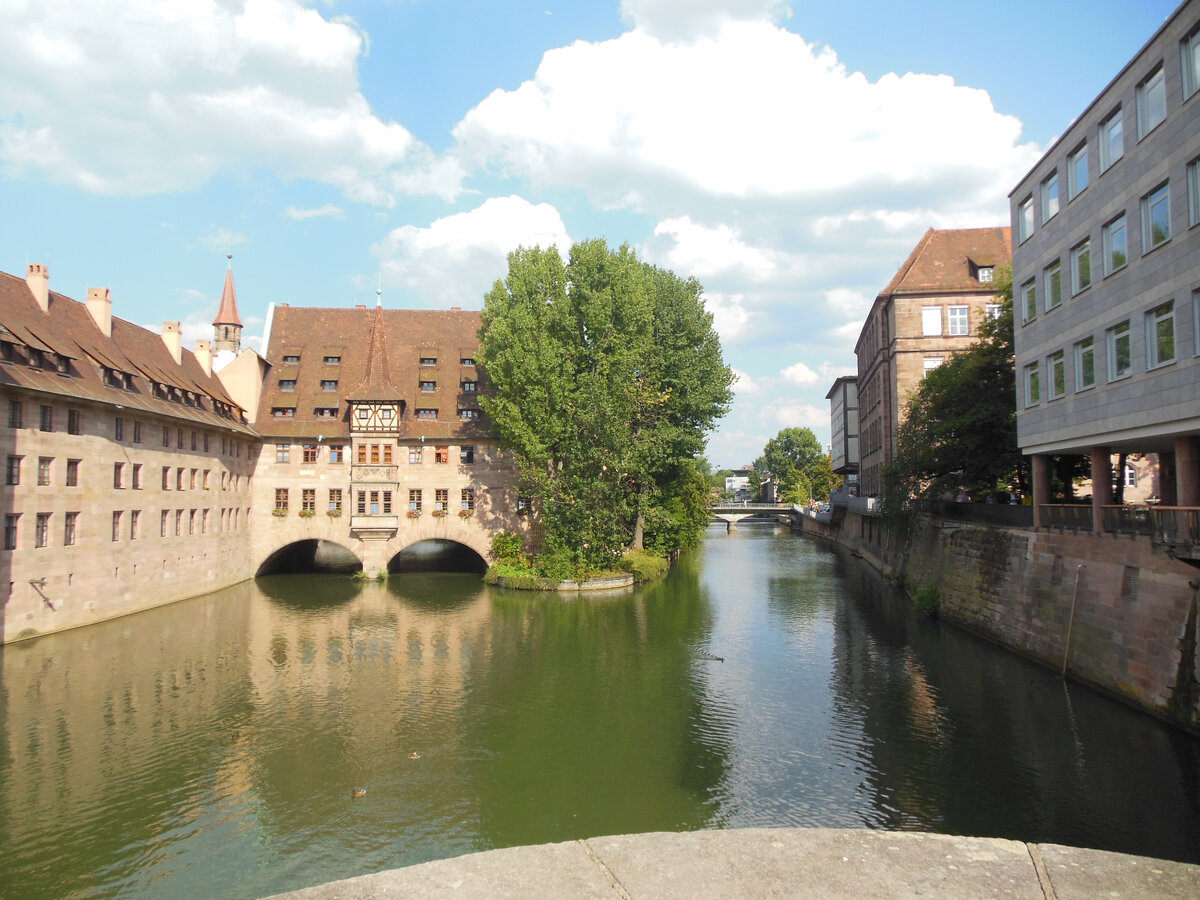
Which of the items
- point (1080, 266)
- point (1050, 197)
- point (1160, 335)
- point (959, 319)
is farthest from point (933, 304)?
point (1160, 335)

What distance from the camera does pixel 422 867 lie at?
15.7ft

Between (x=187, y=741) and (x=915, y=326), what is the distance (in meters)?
44.7

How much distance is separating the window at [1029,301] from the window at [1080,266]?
8.82 ft

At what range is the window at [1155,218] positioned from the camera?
62.0 ft

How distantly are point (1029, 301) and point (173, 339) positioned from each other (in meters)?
40.3

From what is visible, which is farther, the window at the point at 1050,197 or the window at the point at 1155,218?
the window at the point at 1050,197

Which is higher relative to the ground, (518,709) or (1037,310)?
(1037,310)

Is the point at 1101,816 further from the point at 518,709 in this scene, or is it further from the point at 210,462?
the point at 210,462

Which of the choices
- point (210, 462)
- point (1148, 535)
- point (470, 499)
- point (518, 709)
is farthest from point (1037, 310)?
point (210, 462)

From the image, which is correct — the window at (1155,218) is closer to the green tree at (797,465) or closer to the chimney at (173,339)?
the chimney at (173,339)

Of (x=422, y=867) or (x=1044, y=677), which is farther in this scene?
(x=1044, y=677)

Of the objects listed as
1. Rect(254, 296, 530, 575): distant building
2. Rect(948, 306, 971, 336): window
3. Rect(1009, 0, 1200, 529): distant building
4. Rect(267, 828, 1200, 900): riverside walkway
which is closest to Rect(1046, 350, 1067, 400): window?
Rect(1009, 0, 1200, 529): distant building

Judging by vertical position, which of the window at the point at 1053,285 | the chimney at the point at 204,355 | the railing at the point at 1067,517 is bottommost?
the railing at the point at 1067,517

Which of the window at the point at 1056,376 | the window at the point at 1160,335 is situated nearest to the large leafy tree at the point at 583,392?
the window at the point at 1056,376
